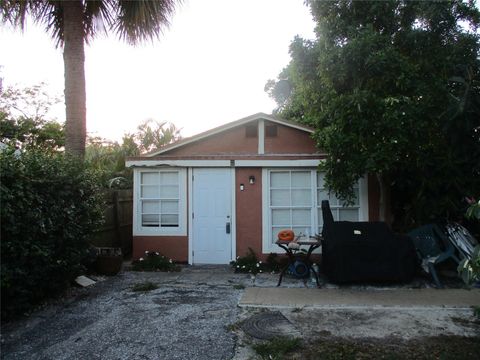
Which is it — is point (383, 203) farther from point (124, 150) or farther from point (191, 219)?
point (124, 150)

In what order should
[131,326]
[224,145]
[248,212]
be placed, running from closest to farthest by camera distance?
[131,326], [248,212], [224,145]

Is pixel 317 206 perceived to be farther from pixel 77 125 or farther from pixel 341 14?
pixel 77 125

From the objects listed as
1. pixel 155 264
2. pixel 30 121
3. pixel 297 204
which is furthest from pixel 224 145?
pixel 30 121

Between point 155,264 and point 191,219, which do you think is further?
point 191,219

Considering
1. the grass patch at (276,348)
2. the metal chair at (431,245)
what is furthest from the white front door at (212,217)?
the grass patch at (276,348)

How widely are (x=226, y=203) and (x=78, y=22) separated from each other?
186 inches

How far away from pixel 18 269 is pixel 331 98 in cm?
583

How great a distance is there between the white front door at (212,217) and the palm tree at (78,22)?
8.60ft

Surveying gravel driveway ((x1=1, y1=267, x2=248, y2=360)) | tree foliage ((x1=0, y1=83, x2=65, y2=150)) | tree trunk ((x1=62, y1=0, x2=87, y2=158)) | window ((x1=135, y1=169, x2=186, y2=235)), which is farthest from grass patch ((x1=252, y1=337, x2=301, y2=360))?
tree foliage ((x1=0, y1=83, x2=65, y2=150))

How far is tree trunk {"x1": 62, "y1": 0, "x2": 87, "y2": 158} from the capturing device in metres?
7.73

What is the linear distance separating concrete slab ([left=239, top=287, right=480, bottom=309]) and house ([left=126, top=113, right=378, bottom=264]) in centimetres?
211

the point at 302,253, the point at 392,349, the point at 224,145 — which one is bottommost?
the point at 392,349

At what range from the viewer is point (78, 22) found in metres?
7.85

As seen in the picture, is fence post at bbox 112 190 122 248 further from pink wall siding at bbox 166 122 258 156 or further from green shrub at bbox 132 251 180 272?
pink wall siding at bbox 166 122 258 156
